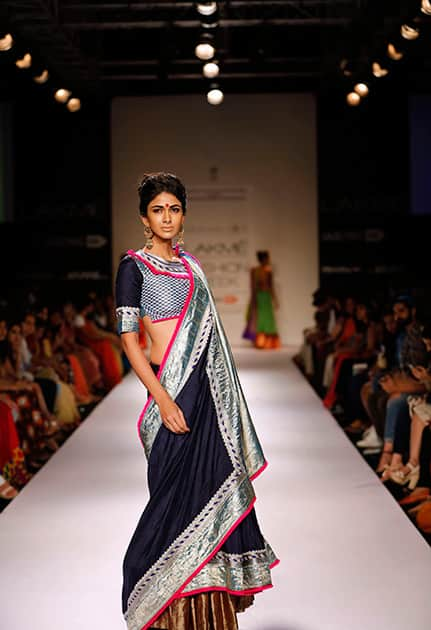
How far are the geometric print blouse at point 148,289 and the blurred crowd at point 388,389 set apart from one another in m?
1.71

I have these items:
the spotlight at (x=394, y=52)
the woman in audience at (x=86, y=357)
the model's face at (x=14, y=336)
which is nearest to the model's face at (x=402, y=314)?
the model's face at (x=14, y=336)

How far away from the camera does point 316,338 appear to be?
8805mm

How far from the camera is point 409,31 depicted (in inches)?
258

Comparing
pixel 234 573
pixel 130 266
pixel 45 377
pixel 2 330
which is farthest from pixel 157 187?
pixel 45 377

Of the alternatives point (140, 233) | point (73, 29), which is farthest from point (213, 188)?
point (73, 29)

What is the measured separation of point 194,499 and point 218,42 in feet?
26.2

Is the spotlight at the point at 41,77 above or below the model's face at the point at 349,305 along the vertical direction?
above

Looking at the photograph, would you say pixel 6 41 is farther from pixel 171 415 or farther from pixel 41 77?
pixel 171 415

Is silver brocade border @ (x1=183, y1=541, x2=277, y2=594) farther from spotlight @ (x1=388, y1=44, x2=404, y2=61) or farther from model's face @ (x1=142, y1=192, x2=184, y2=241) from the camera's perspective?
spotlight @ (x1=388, y1=44, x2=404, y2=61)

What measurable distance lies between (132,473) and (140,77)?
7327mm

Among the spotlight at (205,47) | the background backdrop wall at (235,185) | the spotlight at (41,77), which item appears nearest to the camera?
the spotlight at (205,47)

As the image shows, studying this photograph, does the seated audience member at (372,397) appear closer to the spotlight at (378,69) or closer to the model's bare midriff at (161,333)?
the spotlight at (378,69)

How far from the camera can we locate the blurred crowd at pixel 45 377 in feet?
15.4

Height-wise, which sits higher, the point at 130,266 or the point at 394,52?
the point at 394,52
